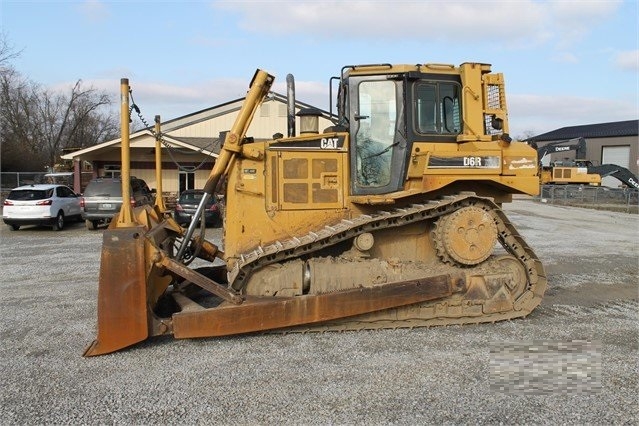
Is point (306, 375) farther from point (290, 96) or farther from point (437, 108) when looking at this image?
point (437, 108)

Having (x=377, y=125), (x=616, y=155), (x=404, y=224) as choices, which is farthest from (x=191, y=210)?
(x=616, y=155)

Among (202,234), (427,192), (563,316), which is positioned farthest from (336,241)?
(563,316)

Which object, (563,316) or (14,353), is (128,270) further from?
(563,316)

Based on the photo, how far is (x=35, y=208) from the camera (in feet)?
57.0

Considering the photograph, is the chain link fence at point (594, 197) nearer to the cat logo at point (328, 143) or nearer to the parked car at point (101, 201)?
the parked car at point (101, 201)

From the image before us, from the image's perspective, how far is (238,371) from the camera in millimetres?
4902

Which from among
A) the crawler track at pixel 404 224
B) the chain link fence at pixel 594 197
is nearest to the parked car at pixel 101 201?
the crawler track at pixel 404 224

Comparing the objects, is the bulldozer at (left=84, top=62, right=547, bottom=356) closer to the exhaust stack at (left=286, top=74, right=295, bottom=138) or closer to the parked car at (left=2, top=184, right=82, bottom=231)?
the exhaust stack at (left=286, top=74, right=295, bottom=138)

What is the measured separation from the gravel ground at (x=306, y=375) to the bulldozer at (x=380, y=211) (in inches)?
16.3

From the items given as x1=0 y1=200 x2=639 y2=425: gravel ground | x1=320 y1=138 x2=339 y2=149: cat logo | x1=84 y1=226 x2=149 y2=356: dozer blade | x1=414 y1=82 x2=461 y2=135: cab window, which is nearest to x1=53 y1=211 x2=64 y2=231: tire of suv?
x1=0 y1=200 x2=639 y2=425: gravel ground

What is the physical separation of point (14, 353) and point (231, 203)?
9.21ft

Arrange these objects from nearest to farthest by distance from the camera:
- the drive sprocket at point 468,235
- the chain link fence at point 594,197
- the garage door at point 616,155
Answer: the drive sprocket at point 468,235 → the chain link fence at point 594,197 → the garage door at point 616,155

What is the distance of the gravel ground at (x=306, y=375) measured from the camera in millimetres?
4074

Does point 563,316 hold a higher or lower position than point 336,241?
lower
